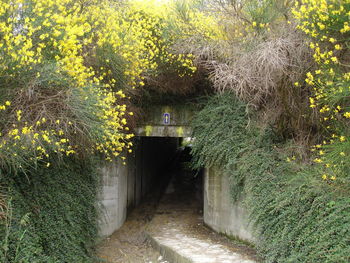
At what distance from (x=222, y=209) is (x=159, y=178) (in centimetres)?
649

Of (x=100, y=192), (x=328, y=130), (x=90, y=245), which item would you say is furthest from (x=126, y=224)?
(x=328, y=130)

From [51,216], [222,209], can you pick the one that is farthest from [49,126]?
[222,209]

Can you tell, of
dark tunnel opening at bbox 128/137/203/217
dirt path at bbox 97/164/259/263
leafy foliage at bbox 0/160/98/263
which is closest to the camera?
leafy foliage at bbox 0/160/98/263

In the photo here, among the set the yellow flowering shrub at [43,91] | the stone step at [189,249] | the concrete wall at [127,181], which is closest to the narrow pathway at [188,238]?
the stone step at [189,249]

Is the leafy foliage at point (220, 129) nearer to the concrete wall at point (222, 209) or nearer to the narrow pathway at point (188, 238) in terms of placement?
the concrete wall at point (222, 209)

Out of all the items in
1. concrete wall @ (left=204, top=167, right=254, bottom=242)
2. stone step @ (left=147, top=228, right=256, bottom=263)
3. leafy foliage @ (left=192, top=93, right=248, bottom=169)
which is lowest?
stone step @ (left=147, top=228, right=256, bottom=263)

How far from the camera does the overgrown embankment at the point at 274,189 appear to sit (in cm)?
465

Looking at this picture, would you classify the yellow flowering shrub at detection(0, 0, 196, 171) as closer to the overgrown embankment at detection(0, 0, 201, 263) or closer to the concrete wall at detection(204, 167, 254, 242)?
the overgrown embankment at detection(0, 0, 201, 263)

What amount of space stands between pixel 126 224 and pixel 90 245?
2.76 m

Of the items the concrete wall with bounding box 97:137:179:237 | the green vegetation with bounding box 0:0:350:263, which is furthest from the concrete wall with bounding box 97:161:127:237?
the green vegetation with bounding box 0:0:350:263

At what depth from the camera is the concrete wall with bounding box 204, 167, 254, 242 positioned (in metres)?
7.28

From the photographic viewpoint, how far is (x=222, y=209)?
314 inches

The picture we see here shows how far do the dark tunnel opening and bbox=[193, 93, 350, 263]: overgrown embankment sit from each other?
1.98 m

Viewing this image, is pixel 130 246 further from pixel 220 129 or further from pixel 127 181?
pixel 220 129
